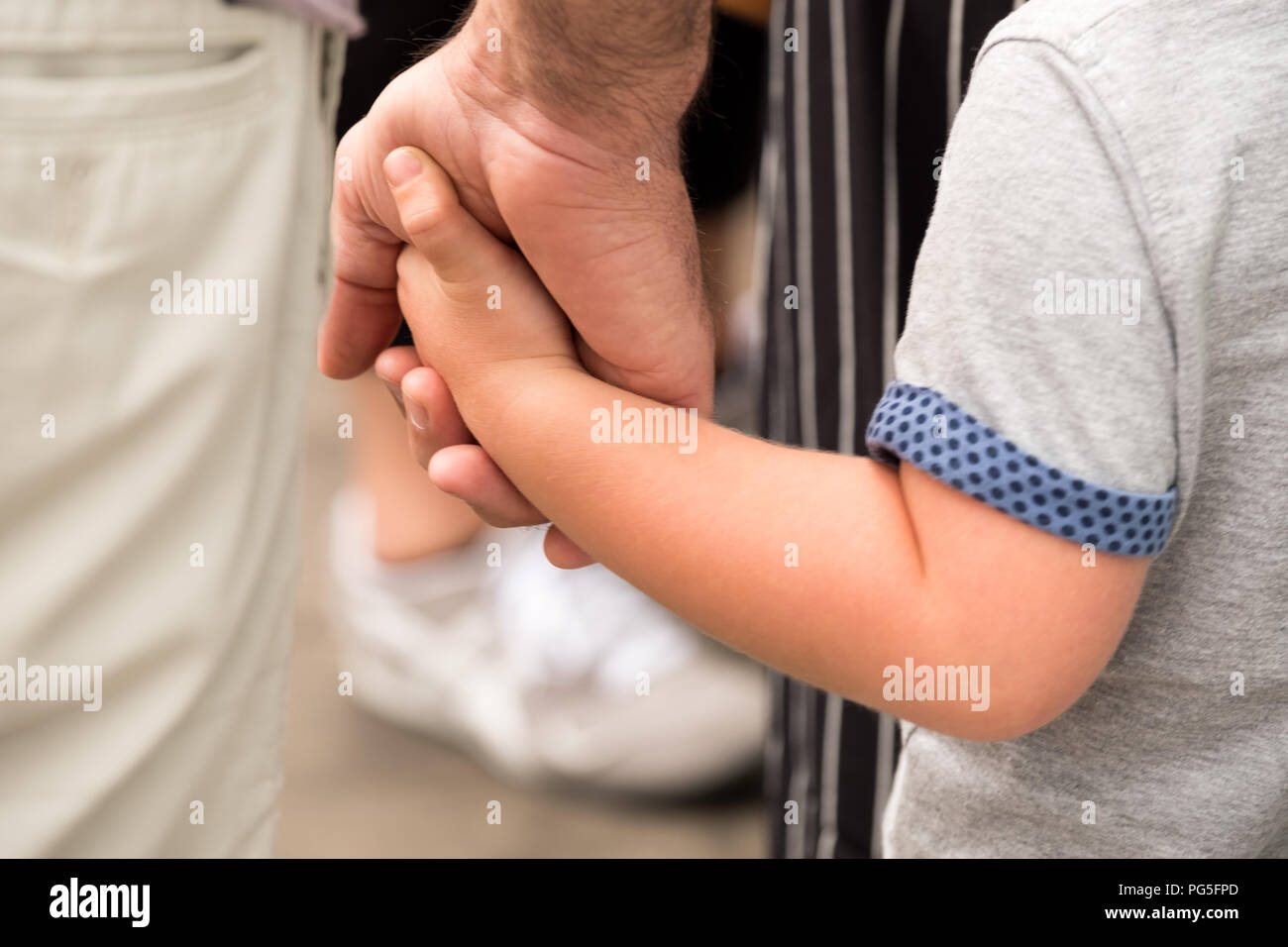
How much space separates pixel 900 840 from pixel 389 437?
100 cm

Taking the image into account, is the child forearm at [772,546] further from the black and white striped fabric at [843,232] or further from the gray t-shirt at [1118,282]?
the black and white striped fabric at [843,232]

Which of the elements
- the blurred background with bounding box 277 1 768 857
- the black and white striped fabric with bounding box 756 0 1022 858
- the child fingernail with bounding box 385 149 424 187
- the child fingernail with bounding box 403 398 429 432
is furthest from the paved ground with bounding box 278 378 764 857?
the child fingernail with bounding box 385 149 424 187

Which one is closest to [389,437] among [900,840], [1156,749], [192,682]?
[192,682]

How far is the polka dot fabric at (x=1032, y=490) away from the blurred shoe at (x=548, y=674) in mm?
852

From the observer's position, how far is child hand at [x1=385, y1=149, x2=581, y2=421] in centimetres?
50

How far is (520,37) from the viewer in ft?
1.51

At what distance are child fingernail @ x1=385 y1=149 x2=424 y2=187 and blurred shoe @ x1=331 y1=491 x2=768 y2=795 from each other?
0.82 metres

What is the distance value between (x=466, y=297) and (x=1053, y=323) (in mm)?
240

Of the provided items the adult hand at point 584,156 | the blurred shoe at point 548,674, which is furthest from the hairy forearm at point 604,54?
the blurred shoe at point 548,674

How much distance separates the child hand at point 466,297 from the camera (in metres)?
0.50

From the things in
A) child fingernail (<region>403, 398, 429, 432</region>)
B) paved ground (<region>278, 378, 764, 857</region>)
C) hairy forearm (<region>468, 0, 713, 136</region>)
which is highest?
hairy forearm (<region>468, 0, 713, 136</region>)

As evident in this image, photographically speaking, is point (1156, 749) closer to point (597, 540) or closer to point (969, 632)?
point (969, 632)

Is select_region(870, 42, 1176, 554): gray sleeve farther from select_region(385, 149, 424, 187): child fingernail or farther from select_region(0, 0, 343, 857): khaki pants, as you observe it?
select_region(0, 0, 343, 857): khaki pants

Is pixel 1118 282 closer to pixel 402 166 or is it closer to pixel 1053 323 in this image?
pixel 1053 323
